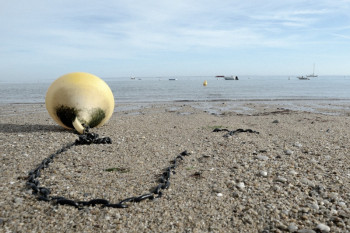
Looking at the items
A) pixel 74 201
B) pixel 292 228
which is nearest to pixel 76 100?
pixel 74 201

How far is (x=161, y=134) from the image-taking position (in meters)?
7.99

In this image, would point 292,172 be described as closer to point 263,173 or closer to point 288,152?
point 263,173

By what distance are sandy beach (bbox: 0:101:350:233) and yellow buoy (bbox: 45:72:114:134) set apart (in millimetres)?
539

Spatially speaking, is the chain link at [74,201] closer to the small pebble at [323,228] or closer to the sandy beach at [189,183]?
the sandy beach at [189,183]

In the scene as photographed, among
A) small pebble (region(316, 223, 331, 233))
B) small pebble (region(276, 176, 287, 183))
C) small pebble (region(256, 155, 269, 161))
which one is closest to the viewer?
small pebble (region(316, 223, 331, 233))

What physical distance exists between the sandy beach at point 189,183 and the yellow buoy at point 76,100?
0.54 metres

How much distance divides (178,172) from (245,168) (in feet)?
3.70

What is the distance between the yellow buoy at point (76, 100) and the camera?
7438 mm

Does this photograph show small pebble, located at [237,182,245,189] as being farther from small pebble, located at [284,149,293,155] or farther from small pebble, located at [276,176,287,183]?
small pebble, located at [284,149,293,155]

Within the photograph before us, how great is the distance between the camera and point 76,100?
7.43 meters

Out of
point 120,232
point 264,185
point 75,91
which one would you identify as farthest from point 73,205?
point 75,91

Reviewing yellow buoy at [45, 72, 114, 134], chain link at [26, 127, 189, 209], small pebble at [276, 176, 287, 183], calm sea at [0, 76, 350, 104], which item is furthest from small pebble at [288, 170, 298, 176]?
calm sea at [0, 76, 350, 104]

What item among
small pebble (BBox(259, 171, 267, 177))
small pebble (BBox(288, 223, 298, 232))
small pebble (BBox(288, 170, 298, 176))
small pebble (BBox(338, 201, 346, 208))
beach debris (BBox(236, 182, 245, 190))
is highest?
small pebble (BBox(259, 171, 267, 177))

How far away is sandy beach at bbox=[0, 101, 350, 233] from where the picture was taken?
3.21 m
